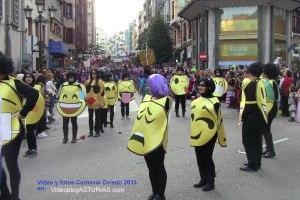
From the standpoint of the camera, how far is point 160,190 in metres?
6.52

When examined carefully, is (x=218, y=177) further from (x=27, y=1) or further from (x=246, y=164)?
Result: (x=27, y=1)


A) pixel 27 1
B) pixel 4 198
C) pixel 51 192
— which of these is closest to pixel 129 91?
pixel 51 192

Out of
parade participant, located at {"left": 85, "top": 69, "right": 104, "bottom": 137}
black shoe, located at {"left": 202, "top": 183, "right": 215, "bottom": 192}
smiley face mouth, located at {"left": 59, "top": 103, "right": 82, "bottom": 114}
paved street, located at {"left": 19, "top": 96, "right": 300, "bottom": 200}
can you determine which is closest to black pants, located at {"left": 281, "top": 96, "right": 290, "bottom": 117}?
paved street, located at {"left": 19, "top": 96, "right": 300, "bottom": 200}

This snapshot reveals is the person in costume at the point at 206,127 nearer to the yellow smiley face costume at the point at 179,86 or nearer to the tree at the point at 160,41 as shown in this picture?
the yellow smiley face costume at the point at 179,86

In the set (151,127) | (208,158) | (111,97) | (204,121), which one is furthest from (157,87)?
(111,97)

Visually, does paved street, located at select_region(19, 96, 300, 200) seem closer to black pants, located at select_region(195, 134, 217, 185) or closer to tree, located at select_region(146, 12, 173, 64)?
black pants, located at select_region(195, 134, 217, 185)

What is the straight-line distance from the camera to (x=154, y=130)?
6.38m

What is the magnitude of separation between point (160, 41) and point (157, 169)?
4678cm

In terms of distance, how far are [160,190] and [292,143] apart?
5.89 meters

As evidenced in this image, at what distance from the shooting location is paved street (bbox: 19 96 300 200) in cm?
722

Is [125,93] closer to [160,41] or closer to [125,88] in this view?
[125,88]

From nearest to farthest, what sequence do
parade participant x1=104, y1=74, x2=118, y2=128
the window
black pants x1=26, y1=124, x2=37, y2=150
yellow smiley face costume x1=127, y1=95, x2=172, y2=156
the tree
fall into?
yellow smiley face costume x1=127, y1=95, x2=172, y2=156 → black pants x1=26, y1=124, x2=37, y2=150 → parade participant x1=104, y1=74, x2=118, y2=128 → the window → the tree

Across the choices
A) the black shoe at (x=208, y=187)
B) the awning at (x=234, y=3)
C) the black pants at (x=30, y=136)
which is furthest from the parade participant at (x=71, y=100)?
the awning at (x=234, y=3)

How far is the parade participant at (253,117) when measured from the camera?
28.0ft
